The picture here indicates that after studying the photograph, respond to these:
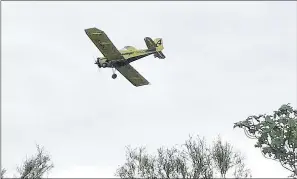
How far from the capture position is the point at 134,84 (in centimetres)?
3275

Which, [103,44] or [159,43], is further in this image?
[159,43]

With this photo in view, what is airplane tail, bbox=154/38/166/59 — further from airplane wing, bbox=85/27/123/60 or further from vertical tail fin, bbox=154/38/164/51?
airplane wing, bbox=85/27/123/60

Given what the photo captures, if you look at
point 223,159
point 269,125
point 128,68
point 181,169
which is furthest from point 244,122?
point 181,169

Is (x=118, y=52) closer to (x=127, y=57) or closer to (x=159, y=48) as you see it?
(x=127, y=57)

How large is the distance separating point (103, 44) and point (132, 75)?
4.89 meters

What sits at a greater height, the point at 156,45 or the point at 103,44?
the point at 156,45

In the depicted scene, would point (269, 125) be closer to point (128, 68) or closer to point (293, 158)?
point (293, 158)

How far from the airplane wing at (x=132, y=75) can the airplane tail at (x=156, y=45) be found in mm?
2921

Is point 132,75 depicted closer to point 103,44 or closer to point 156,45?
point 156,45

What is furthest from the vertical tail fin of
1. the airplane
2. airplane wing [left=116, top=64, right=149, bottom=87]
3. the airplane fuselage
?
airplane wing [left=116, top=64, right=149, bottom=87]

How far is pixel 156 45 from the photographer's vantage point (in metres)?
28.7

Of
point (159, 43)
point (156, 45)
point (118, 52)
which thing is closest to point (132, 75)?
point (118, 52)

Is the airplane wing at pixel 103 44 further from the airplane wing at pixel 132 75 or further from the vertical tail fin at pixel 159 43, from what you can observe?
the vertical tail fin at pixel 159 43

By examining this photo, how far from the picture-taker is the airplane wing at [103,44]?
88.7 ft
